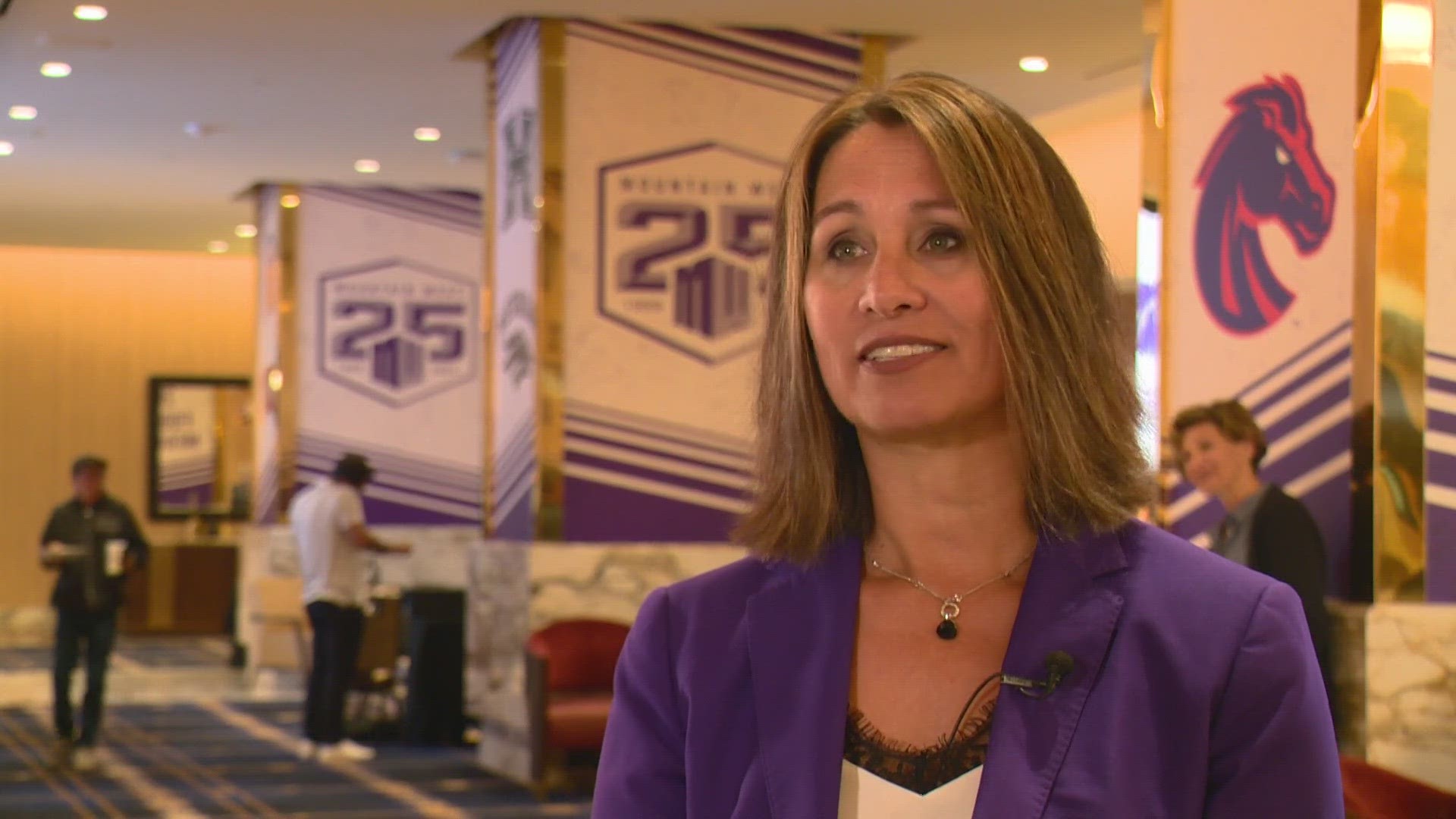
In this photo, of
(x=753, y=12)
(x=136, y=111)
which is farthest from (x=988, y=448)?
(x=136, y=111)

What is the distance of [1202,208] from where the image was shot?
550 cm

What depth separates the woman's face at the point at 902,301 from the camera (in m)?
1.29

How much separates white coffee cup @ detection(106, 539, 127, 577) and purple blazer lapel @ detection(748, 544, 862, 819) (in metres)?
8.08

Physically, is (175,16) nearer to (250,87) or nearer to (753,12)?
(250,87)

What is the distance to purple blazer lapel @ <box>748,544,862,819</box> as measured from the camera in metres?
1.27

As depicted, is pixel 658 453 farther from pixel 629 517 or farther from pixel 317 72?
pixel 317 72

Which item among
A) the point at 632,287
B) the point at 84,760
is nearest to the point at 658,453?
the point at 632,287

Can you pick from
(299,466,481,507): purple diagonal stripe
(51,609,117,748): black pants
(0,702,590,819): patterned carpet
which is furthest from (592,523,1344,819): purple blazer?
(299,466,481,507): purple diagonal stripe

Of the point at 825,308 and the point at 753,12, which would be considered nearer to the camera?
the point at 825,308

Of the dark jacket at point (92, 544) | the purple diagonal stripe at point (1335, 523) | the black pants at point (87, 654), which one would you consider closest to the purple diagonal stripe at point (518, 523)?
the dark jacket at point (92, 544)

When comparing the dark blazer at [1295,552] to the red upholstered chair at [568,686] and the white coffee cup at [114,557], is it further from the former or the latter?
the white coffee cup at [114,557]

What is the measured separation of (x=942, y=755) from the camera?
1.29m

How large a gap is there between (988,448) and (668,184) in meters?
7.10

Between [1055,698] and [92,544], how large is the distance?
27.4 ft
